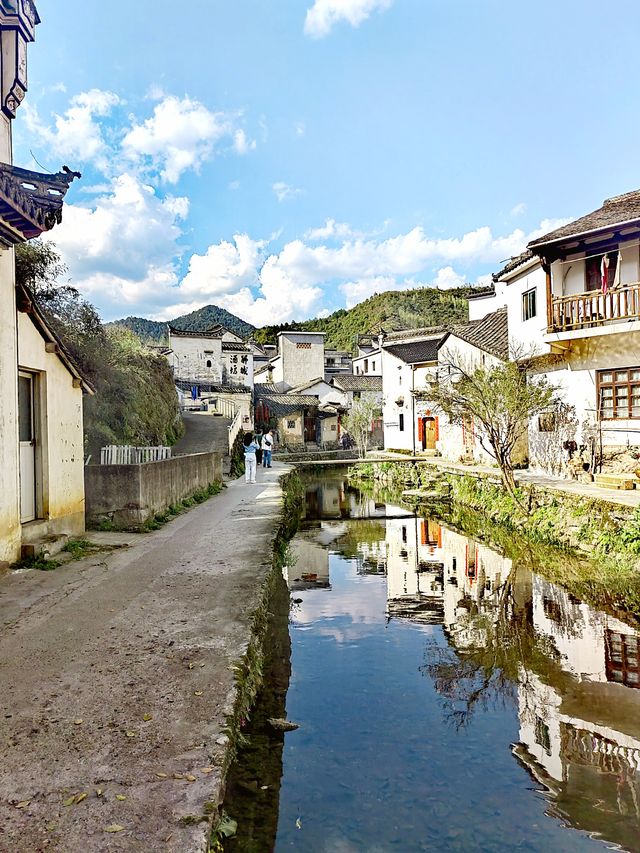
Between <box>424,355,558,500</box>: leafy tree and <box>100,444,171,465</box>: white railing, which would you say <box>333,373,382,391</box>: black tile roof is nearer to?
<box>424,355,558,500</box>: leafy tree

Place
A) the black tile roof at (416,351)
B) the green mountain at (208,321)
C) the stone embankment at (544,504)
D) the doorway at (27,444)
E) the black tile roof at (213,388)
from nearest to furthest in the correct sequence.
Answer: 1. the doorway at (27,444)
2. the stone embankment at (544,504)
3. the black tile roof at (416,351)
4. the black tile roof at (213,388)
5. the green mountain at (208,321)

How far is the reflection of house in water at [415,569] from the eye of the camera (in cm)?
813

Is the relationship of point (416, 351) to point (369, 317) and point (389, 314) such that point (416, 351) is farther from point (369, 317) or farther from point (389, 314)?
point (369, 317)

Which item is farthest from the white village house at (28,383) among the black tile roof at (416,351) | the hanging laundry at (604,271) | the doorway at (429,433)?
the black tile roof at (416,351)

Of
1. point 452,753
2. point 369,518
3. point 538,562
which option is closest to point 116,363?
point 369,518

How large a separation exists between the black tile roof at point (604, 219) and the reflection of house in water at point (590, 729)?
9879mm

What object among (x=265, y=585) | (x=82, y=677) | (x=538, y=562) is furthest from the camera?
(x=538, y=562)

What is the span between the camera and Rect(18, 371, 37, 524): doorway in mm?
7688

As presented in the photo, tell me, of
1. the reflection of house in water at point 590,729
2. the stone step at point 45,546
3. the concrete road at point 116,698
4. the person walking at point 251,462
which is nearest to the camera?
the concrete road at point 116,698

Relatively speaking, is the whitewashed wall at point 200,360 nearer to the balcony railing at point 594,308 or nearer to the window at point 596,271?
the balcony railing at point 594,308

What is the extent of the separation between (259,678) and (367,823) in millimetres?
1815

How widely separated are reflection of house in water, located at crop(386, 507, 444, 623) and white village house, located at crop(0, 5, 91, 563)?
520cm

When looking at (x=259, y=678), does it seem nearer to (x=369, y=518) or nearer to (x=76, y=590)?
(x=76, y=590)

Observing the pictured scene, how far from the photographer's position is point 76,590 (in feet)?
20.5
